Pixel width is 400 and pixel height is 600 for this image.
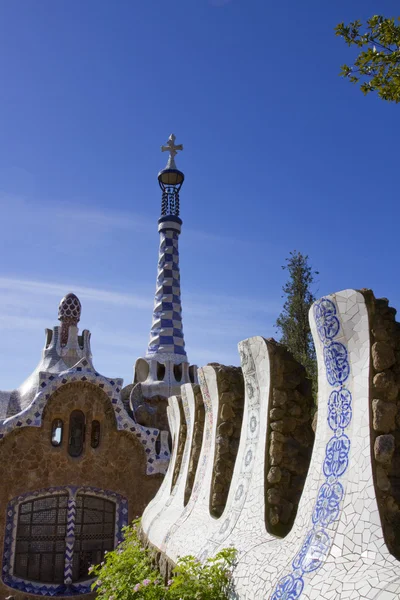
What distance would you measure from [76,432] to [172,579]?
8099mm

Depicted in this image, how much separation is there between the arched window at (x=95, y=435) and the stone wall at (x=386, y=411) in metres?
9.22

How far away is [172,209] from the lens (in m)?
17.2

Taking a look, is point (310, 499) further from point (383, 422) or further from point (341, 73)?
point (341, 73)

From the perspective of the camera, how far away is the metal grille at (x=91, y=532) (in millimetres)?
10656

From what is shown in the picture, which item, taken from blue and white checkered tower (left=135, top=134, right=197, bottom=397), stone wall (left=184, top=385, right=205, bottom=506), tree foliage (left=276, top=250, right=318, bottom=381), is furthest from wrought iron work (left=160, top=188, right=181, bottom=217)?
stone wall (left=184, top=385, right=205, bottom=506)

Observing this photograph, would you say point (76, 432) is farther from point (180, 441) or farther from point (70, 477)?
point (180, 441)

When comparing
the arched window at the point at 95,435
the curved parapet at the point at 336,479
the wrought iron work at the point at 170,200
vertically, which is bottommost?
the curved parapet at the point at 336,479

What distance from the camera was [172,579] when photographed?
3.89 m

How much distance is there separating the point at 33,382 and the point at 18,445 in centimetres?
311

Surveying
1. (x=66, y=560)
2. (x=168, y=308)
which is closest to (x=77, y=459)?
(x=66, y=560)

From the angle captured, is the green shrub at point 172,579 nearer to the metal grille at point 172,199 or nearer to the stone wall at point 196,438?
the stone wall at point 196,438

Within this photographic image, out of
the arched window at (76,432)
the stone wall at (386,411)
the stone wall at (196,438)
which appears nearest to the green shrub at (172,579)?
the stone wall at (196,438)

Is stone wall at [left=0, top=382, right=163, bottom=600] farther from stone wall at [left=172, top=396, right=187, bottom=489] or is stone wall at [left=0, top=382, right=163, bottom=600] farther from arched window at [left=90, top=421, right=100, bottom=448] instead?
stone wall at [left=172, top=396, right=187, bottom=489]

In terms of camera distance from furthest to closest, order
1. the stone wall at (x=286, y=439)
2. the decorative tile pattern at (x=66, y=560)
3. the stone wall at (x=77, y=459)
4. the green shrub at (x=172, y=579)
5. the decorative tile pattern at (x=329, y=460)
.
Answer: the stone wall at (x=77, y=459), the decorative tile pattern at (x=66, y=560), the stone wall at (x=286, y=439), the green shrub at (x=172, y=579), the decorative tile pattern at (x=329, y=460)
